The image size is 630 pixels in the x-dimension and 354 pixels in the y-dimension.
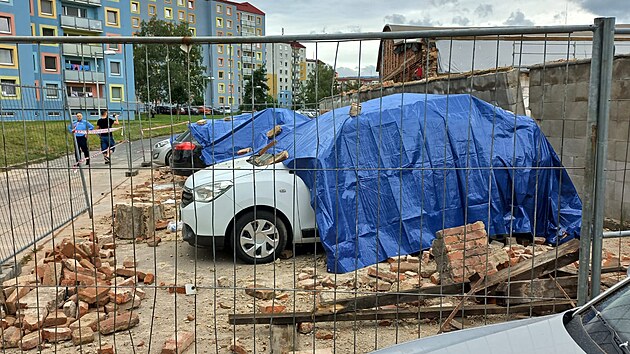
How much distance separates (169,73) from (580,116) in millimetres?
6960

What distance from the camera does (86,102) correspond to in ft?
12.8

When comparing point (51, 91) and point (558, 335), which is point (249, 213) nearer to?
point (51, 91)

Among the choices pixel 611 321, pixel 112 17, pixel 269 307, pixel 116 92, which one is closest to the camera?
pixel 611 321

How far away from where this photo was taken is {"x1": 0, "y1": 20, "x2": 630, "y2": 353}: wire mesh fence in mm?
3705

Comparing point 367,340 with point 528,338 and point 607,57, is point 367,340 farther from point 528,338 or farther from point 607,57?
point 607,57

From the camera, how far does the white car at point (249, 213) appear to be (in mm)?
6391

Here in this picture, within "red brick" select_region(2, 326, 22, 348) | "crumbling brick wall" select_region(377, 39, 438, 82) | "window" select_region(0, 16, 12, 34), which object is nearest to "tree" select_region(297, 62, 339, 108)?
"crumbling brick wall" select_region(377, 39, 438, 82)

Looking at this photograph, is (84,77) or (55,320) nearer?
(84,77)

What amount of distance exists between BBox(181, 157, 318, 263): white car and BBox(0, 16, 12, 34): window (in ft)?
126

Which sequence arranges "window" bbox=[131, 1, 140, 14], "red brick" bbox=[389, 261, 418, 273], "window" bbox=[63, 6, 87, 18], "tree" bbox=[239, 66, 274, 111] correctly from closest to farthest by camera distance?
"tree" bbox=[239, 66, 274, 111], "red brick" bbox=[389, 261, 418, 273], "window" bbox=[63, 6, 87, 18], "window" bbox=[131, 1, 140, 14]

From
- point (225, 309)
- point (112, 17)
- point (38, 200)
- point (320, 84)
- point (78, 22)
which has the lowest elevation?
point (225, 309)

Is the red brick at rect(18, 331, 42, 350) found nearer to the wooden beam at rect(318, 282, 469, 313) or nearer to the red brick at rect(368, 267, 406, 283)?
the wooden beam at rect(318, 282, 469, 313)

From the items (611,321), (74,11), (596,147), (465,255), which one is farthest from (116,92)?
(74,11)

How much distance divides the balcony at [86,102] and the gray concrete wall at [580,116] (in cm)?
565
